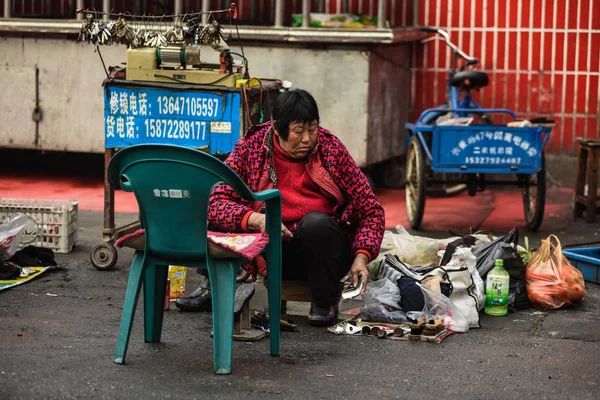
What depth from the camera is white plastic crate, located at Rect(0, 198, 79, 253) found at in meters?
7.75

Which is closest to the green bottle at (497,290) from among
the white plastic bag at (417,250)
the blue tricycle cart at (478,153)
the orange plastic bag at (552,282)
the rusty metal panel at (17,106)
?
the orange plastic bag at (552,282)

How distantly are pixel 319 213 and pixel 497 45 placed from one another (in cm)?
651

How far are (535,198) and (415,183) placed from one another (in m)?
1.06

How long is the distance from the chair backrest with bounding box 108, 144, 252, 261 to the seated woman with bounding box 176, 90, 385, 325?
64 centimetres

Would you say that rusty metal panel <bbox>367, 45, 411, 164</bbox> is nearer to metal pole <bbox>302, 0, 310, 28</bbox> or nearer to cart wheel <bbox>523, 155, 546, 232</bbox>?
metal pole <bbox>302, 0, 310, 28</bbox>

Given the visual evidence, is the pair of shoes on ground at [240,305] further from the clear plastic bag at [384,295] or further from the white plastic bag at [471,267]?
the white plastic bag at [471,267]

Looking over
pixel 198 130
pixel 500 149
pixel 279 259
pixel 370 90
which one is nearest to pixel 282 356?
pixel 279 259

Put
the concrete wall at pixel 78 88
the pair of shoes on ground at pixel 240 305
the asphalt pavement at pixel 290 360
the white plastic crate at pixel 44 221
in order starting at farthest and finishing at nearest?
the concrete wall at pixel 78 88
the white plastic crate at pixel 44 221
the pair of shoes on ground at pixel 240 305
the asphalt pavement at pixel 290 360

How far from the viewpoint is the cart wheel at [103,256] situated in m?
7.38

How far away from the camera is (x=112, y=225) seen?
311 inches

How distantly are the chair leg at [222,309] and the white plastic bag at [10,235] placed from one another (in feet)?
9.11

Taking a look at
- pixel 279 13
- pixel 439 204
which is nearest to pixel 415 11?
pixel 279 13

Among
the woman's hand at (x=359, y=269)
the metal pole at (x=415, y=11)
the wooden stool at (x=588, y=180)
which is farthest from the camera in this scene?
the metal pole at (x=415, y=11)

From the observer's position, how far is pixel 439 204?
1092cm
